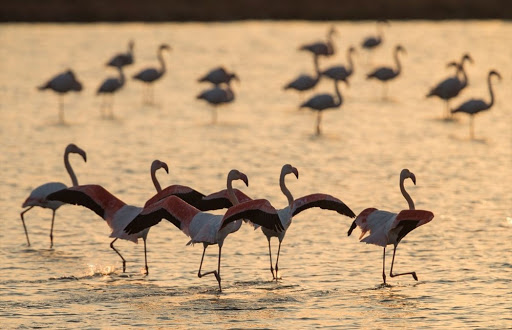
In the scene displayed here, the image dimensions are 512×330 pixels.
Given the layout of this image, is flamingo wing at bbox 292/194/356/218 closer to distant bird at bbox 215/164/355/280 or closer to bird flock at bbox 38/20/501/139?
distant bird at bbox 215/164/355/280

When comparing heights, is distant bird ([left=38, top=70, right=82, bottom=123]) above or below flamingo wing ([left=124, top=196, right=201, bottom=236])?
above

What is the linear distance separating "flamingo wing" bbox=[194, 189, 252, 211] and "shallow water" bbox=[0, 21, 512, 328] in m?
0.64

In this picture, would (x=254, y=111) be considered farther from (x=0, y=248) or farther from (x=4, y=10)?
(x=4, y=10)

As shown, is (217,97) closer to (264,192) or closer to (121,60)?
(121,60)

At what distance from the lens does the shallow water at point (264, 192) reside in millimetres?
10500

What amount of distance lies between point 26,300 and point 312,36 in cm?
3286

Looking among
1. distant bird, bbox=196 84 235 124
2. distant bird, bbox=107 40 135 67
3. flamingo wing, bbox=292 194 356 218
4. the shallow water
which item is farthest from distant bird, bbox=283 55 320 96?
flamingo wing, bbox=292 194 356 218

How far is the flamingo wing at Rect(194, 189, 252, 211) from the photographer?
38.6ft

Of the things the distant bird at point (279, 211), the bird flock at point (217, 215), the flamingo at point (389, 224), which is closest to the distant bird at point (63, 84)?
the bird flock at point (217, 215)

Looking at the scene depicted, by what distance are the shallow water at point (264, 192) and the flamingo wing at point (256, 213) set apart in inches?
28.7

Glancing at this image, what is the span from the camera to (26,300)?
1069 cm

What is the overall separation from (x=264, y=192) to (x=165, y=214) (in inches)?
201

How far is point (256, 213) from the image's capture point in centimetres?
1049

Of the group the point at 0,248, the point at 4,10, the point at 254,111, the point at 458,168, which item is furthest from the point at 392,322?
the point at 4,10
